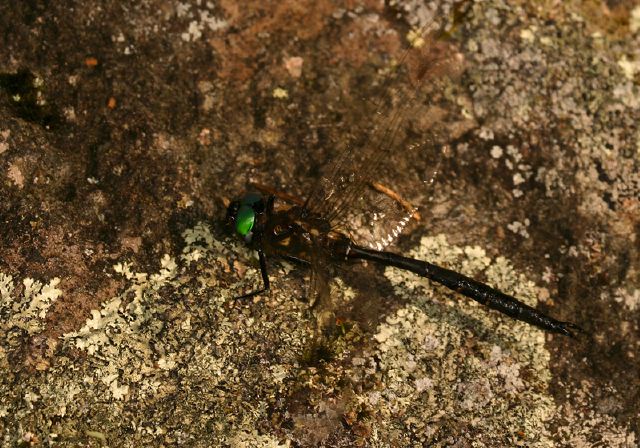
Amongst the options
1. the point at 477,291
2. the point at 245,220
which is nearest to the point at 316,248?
the point at 245,220

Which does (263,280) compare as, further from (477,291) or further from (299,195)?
(477,291)

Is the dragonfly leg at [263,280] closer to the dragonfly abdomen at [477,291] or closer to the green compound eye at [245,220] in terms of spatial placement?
the green compound eye at [245,220]

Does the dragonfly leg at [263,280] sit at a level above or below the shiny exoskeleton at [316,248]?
below

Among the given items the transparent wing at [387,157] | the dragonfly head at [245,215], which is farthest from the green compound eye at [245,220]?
the transparent wing at [387,157]

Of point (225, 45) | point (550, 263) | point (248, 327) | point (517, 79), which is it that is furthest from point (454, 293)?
point (225, 45)

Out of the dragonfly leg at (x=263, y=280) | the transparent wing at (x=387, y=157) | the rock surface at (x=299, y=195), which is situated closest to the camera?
the rock surface at (x=299, y=195)

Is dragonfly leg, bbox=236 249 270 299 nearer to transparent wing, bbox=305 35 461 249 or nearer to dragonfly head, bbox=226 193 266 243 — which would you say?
dragonfly head, bbox=226 193 266 243

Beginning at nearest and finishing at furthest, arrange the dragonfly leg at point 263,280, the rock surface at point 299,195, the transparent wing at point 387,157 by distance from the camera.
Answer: the rock surface at point 299,195 < the dragonfly leg at point 263,280 < the transparent wing at point 387,157
